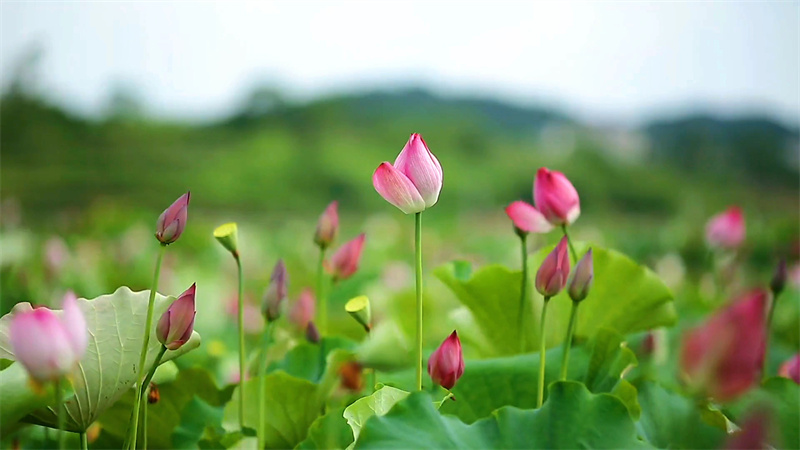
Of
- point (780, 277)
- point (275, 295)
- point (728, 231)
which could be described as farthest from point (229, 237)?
point (728, 231)

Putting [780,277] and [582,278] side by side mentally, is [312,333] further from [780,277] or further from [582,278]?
[780,277]

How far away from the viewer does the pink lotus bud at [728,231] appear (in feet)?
3.22

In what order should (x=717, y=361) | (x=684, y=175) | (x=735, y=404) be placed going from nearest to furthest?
(x=717, y=361) → (x=735, y=404) → (x=684, y=175)

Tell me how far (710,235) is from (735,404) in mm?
620

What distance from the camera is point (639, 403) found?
449mm

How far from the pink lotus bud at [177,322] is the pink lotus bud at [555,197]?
9.7 inches

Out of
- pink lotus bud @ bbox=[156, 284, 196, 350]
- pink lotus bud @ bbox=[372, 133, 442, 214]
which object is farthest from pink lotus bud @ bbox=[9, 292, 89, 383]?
pink lotus bud @ bbox=[372, 133, 442, 214]

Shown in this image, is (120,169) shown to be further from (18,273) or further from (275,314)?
(275,314)

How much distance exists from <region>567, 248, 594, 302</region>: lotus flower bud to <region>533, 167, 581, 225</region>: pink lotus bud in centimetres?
7

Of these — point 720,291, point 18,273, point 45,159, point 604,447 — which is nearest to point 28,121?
point 45,159

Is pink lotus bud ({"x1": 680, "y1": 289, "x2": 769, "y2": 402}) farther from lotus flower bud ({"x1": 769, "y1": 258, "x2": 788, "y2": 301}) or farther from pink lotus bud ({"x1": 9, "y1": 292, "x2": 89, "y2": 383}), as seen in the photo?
lotus flower bud ({"x1": 769, "y1": 258, "x2": 788, "y2": 301})

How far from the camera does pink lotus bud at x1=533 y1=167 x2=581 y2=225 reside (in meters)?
0.48

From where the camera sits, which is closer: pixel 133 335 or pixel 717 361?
pixel 717 361

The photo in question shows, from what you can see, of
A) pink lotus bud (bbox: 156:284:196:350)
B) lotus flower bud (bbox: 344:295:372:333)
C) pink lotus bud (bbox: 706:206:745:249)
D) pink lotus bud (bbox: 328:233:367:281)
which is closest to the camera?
pink lotus bud (bbox: 156:284:196:350)
